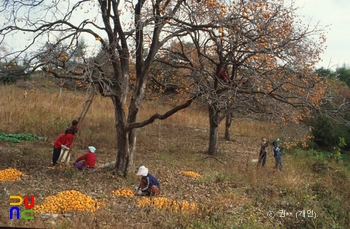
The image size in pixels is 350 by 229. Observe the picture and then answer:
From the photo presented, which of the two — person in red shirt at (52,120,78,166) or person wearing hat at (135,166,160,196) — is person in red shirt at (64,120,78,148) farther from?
person wearing hat at (135,166,160,196)

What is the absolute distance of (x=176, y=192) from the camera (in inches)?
328

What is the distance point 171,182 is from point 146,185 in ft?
5.49

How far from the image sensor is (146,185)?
7703 millimetres

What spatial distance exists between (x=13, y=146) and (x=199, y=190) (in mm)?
7513

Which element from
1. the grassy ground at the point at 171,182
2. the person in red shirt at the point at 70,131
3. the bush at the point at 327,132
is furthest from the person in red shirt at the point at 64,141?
the bush at the point at 327,132

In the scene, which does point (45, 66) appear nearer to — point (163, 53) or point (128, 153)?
point (128, 153)

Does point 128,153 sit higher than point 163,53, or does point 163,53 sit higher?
point 163,53

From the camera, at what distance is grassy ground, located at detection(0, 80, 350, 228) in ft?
19.9

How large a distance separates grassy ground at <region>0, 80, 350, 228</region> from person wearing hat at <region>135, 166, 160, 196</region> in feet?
0.89

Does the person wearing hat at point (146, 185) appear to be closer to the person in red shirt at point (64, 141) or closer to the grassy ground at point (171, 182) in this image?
the grassy ground at point (171, 182)

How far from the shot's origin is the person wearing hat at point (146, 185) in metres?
7.57

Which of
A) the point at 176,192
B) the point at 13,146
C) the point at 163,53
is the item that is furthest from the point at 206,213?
the point at 13,146

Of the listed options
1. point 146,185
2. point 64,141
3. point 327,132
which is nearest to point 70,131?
point 64,141

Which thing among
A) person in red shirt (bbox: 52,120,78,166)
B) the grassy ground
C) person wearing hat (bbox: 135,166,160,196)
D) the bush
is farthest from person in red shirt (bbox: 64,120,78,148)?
the bush
